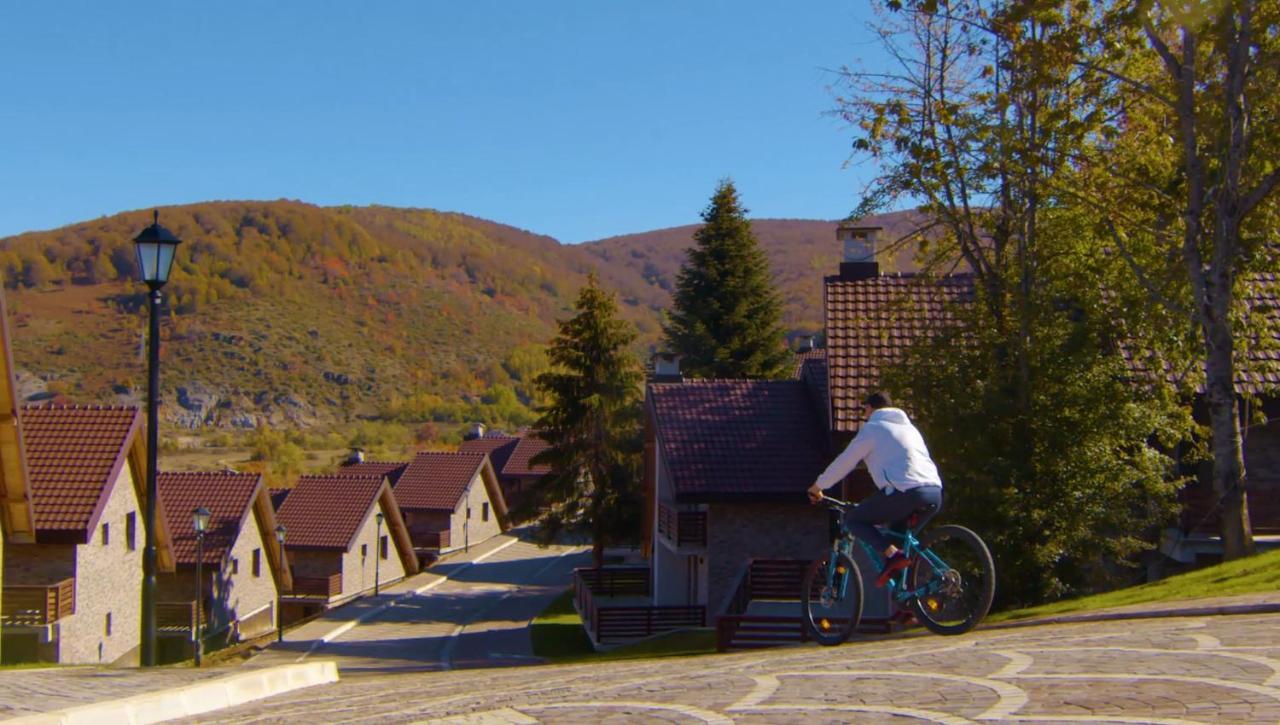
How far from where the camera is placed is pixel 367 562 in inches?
2024

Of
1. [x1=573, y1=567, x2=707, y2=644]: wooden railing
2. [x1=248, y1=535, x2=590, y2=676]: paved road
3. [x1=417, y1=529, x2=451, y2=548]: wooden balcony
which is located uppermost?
[x1=573, y1=567, x2=707, y2=644]: wooden railing

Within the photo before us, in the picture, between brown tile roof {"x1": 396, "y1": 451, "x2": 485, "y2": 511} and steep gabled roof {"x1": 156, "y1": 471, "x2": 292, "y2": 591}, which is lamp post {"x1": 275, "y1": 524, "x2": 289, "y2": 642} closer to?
steep gabled roof {"x1": 156, "y1": 471, "x2": 292, "y2": 591}

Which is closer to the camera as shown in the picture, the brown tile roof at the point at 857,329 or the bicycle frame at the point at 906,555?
the bicycle frame at the point at 906,555

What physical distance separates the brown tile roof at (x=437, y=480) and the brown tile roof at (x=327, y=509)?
12.4 meters

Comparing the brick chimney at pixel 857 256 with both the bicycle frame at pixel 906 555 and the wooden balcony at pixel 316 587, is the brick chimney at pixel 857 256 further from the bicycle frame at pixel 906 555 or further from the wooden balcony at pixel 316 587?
the wooden balcony at pixel 316 587

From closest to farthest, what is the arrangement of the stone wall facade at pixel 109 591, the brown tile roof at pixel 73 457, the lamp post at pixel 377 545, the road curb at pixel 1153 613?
the road curb at pixel 1153 613 → the brown tile roof at pixel 73 457 → the stone wall facade at pixel 109 591 → the lamp post at pixel 377 545

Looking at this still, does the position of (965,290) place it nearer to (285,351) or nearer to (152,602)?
(152,602)

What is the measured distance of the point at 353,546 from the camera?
4953 cm

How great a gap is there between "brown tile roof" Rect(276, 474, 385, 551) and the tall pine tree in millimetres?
8693

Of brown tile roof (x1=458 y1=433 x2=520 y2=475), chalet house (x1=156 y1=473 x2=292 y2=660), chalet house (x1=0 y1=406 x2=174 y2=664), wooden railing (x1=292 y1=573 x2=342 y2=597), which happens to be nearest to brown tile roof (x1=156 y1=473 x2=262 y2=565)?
chalet house (x1=156 y1=473 x2=292 y2=660)

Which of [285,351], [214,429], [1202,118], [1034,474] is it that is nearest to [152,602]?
[1034,474]

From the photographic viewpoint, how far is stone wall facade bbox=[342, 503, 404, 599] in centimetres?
4934

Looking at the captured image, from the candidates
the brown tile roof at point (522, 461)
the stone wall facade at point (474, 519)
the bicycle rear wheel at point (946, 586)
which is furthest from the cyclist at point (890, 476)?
the brown tile roof at point (522, 461)

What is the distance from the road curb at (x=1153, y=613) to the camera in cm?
1055
